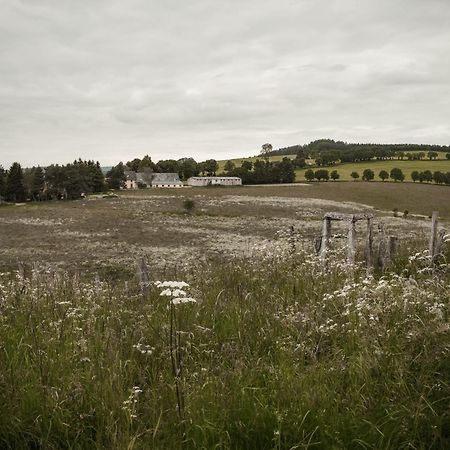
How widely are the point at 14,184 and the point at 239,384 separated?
104m

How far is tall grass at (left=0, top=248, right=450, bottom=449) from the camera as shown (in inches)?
122

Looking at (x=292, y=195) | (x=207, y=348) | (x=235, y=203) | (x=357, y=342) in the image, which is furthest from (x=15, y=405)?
(x=292, y=195)

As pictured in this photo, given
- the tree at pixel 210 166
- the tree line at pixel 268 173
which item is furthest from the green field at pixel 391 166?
the tree at pixel 210 166

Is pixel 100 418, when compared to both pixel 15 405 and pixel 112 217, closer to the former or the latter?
pixel 15 405

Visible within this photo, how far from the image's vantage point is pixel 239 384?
353 cm

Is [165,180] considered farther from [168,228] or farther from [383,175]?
[168,228]

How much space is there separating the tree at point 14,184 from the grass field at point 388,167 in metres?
83.4

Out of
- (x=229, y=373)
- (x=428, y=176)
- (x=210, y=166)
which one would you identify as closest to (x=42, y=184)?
(x=210, y=166)

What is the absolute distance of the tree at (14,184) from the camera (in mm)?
96000

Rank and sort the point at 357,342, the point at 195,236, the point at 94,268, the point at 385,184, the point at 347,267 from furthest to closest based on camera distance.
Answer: the point at 385,184 → the point at 195,236 → the point at 94,268 → the point at 347,267 → the point at 357,342

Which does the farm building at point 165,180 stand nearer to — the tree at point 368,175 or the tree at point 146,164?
the tree at point 146,164

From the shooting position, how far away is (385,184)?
111062mm

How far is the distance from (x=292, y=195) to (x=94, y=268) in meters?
75.5

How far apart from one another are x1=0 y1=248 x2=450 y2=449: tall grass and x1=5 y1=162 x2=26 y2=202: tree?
335 feet
